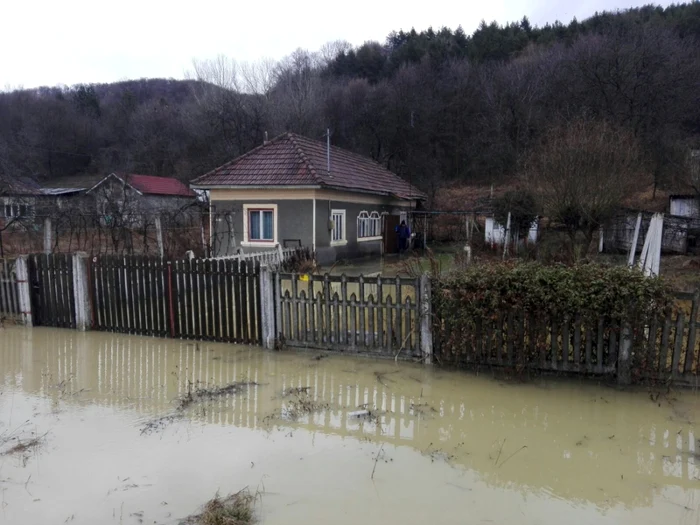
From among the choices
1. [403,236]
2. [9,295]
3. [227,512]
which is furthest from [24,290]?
[403,236]

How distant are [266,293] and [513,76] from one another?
47670mm

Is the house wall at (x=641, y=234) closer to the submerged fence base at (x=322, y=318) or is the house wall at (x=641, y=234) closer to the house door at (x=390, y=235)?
the house door at (x=390, y=235)

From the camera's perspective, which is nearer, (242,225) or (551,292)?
(551,292)

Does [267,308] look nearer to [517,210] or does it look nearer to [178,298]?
[178,298]

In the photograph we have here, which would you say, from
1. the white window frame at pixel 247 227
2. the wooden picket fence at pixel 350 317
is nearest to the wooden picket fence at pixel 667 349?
the wooden picket fence at pixel 350 317

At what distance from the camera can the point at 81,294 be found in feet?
30.6

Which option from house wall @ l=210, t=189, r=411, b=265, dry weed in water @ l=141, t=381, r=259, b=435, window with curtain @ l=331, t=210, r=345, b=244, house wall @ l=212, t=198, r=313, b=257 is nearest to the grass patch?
dry weed in water @ l=141, t=381, r=259, b=435

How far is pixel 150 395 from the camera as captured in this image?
6.19m

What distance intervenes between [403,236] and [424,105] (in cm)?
2583

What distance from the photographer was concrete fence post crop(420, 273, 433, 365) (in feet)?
22.2

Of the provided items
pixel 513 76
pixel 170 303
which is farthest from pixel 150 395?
pixel 513 76

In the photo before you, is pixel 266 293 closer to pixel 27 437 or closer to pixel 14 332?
pixel 27 437

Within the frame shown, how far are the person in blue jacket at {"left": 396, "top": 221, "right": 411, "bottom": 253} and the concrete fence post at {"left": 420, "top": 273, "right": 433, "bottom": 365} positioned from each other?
780 inches

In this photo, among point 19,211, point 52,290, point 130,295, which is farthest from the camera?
point 19,211
